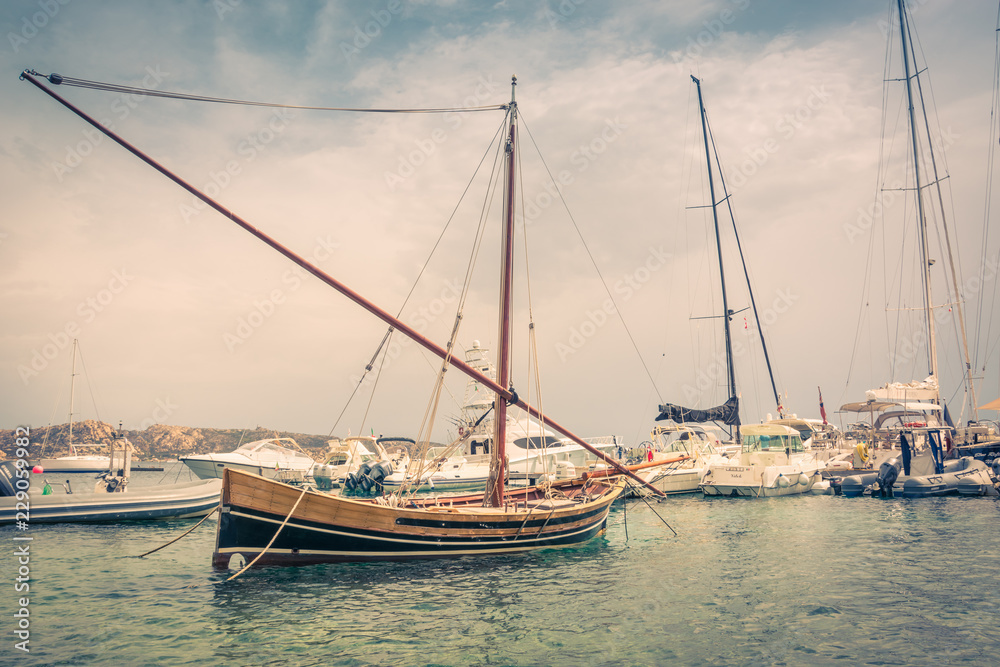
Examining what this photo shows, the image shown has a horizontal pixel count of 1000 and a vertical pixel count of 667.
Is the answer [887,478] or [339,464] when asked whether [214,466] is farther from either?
[887,478]

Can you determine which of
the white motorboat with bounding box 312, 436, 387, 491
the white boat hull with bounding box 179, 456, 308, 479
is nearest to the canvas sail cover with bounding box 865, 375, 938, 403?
the white motorboat with bounding box 312, 436, 387, 491

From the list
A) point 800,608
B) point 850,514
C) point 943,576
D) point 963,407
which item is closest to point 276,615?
point 800,608

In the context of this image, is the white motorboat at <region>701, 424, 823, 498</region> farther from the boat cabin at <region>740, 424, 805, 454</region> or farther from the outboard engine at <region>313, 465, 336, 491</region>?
the outboard engine at <region>313, 465, 336, 491</region>

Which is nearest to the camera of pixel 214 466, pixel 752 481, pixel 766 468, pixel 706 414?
pixel 752 481

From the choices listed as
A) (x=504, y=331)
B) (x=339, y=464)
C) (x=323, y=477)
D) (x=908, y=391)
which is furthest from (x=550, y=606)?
(x=908, y=391)

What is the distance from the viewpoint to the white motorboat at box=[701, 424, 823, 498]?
33.3m

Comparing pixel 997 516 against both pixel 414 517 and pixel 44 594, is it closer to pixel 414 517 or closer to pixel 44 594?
pixel 414 517

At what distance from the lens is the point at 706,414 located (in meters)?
45.0

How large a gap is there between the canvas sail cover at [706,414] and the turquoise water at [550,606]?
78.1ft

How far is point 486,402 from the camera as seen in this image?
44938 mm

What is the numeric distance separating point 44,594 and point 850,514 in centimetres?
2982

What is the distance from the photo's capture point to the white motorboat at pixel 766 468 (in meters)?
33.3

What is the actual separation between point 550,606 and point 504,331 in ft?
33.4

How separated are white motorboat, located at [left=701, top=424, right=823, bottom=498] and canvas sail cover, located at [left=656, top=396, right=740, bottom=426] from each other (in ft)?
22.7
